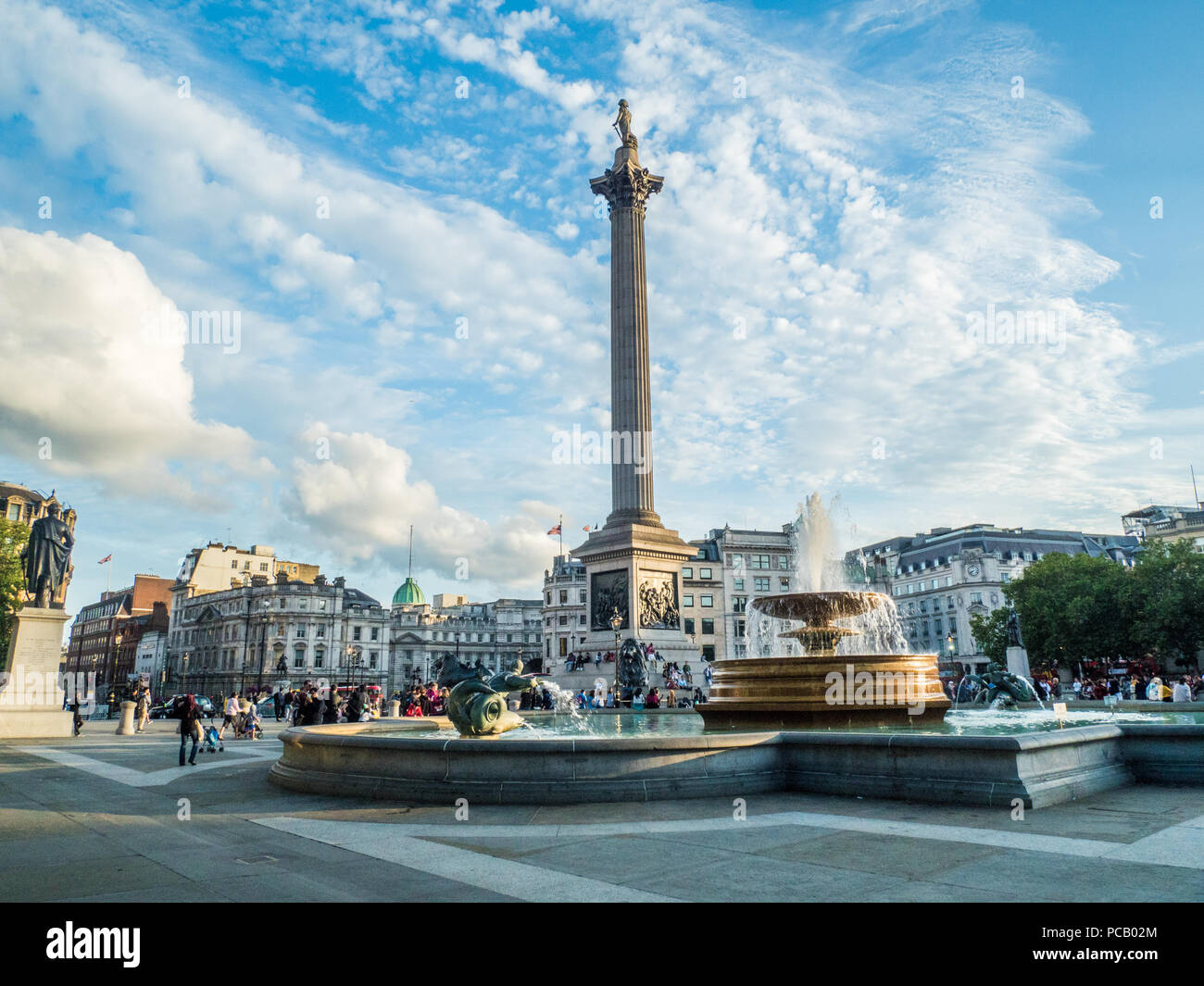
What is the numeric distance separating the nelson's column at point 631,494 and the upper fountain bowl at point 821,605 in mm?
19628

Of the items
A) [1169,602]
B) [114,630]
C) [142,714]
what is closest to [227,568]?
[114,630]

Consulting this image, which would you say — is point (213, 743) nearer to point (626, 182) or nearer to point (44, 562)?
point (44, 562)

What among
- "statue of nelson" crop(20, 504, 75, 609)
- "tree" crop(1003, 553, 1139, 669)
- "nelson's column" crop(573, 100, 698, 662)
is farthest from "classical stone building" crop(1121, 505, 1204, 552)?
"statue of nelson" crop(20, 504, 75, 609)

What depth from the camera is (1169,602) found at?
48219 millimetres

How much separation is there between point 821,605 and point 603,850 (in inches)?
435

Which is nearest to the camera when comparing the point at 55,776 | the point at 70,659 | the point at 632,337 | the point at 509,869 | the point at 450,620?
the point at 509,869

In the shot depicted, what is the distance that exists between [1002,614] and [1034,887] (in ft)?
206

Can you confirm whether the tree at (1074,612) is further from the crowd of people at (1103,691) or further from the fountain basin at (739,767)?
the fountain basin at (739,767)

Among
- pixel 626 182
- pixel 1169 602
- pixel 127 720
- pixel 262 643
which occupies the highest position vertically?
pixel 626 182

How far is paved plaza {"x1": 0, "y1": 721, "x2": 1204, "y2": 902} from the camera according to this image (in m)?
5.88
